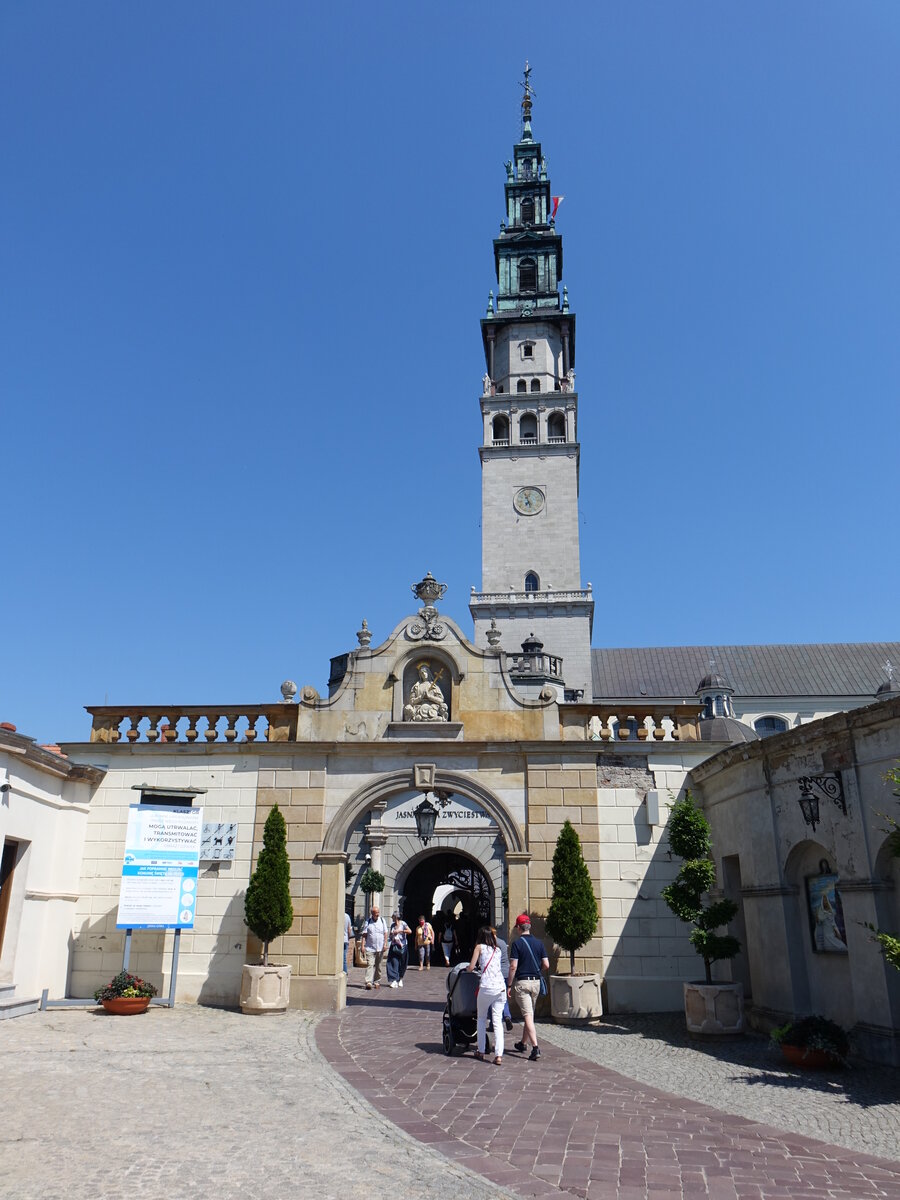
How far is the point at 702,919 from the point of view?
13.4 m

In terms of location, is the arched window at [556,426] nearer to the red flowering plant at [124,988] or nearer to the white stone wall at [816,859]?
the white stone wall at [816,859]

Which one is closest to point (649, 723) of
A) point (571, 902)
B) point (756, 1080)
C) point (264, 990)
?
point (571, 902)

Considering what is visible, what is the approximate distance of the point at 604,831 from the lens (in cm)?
1603

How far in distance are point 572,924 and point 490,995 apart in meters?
3.89

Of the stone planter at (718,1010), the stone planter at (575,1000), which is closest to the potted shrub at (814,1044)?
the stone planter at (718,1010)

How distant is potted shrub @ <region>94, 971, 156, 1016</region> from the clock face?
1686 inches

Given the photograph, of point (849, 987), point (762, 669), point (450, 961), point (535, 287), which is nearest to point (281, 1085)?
point (849, 987)

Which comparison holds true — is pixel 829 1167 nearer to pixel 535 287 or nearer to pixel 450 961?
pixel 450 961

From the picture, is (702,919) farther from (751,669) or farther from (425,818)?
(751,669)

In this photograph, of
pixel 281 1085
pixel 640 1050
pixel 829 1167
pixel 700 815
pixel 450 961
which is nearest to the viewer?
pixel 829 1167

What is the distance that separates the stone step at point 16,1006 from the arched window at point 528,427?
4692 centimetres

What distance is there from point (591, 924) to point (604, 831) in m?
1.79

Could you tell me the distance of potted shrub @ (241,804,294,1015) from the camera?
14.8 metres

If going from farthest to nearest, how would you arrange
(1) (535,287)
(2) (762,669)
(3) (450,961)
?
1. (1) (535,287)
2. (2) (762,669)
3. (3) (450,961)
